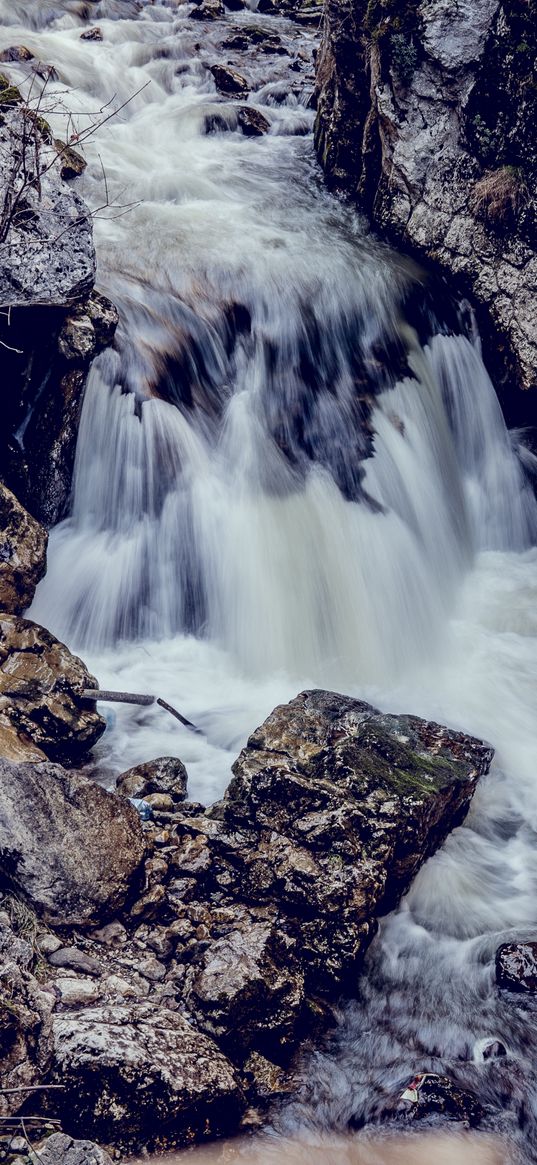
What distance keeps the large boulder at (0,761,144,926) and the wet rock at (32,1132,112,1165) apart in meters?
1.12

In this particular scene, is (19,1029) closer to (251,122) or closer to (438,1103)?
(438,1103)

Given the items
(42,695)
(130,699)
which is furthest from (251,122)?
(42,695)

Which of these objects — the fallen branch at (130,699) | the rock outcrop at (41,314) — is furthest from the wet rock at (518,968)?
the rock outcrop at (41,314)

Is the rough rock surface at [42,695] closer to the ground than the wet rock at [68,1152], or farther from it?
closer to the ground

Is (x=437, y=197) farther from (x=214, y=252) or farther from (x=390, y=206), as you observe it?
(x=214, y=252)

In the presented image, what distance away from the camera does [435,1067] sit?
12.7 ft

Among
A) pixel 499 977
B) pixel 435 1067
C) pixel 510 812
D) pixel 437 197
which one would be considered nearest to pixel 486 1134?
pixel 435 1067

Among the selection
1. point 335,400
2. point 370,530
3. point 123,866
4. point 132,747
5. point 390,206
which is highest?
point 390,206

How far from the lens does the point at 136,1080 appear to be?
3.12 m

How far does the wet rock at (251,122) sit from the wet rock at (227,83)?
111 centimetres

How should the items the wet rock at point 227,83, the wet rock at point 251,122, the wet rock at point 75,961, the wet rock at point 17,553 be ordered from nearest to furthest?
1. the wet rock at point 75,961
2. the wet rock at point 17,553
3. the wet rock at point 251,122
4. the wet rock at point 227,83

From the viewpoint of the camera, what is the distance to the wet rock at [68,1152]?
2.72 m

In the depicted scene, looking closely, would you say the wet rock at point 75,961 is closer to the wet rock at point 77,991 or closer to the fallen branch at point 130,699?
the wet rock at point 77,991

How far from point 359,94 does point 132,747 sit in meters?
8.52
